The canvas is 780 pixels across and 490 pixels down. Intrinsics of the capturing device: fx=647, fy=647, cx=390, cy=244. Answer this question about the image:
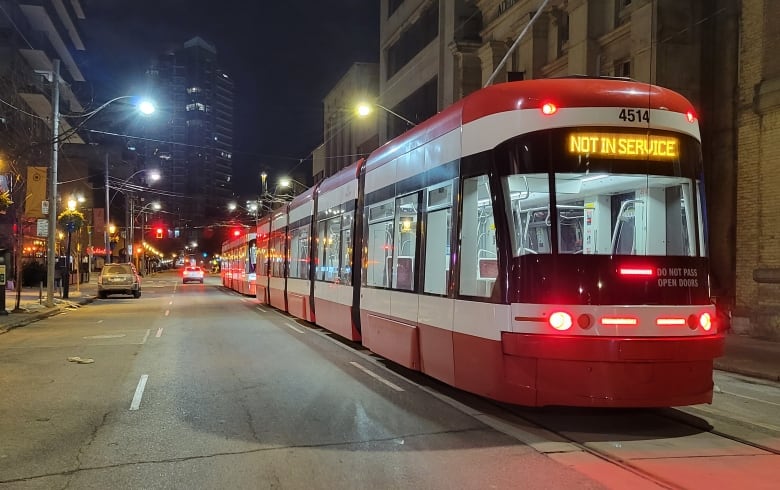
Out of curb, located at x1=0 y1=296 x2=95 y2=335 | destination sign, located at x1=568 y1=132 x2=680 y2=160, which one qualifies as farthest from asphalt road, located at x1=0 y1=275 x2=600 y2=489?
curb, located at x1=0 y1=296 x2=95 y2=335

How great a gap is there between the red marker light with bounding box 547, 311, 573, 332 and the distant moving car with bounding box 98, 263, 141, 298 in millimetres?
30021

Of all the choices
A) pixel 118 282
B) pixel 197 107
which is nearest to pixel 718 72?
pixel 118 282

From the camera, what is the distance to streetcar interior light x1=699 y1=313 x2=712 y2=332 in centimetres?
652

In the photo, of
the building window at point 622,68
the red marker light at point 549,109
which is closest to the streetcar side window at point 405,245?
the red marker light at point 549,109

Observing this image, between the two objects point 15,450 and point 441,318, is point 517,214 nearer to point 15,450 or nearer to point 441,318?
point 441,318

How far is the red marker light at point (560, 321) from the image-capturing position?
6289 mm

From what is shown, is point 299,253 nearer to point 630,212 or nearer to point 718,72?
point 630,212

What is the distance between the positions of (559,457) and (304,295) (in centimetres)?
1146

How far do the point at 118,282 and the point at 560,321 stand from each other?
99.6ft

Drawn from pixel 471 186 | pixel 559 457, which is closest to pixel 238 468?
pixel 559 457

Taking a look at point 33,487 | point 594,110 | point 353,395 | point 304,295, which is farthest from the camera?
point 304,295

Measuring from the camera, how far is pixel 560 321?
20.7 feet

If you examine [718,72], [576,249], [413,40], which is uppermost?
[413,40]

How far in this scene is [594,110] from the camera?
6.60m
